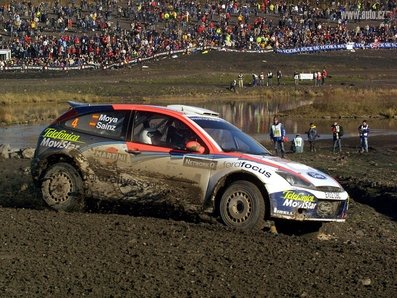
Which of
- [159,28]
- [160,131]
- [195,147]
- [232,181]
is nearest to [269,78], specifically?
[159,28]

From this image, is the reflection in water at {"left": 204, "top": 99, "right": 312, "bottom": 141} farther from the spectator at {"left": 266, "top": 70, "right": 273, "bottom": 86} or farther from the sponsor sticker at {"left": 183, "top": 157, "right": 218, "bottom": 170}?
the sponsor sticker at {"left": 183, "top": 157, "right": 218, "bottom": 170}

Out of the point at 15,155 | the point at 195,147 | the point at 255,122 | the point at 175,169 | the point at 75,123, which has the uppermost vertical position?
the point at 75,123

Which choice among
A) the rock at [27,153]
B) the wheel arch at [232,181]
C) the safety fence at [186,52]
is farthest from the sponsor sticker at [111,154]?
the safety fence at [186,52]

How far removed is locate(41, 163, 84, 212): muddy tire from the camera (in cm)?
1180

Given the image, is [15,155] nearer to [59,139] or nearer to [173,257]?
[59,139]

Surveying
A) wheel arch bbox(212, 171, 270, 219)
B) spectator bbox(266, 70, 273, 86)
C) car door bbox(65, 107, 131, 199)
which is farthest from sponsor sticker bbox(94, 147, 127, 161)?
spectator bbox(266, 70, 273, 86)

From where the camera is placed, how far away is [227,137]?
11.7m

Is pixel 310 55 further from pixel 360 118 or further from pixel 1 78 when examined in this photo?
pixel 360 118

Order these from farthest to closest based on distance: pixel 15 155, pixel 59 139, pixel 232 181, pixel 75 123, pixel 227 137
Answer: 1. pixel 15 155
2. pixel 75 123
3. pixel 59 139
4. pixel 227 137
5. pixel 232 181

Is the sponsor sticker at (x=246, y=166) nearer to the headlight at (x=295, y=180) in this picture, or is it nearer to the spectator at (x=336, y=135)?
the headlight at (x=295, y=180)

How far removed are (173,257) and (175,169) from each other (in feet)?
8.42

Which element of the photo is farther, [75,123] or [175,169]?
[75,123]

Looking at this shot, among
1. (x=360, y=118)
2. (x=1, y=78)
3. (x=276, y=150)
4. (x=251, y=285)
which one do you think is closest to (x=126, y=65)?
(x=1, y=78)

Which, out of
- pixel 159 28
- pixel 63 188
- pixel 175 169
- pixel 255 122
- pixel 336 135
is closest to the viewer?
pixel 175 169
